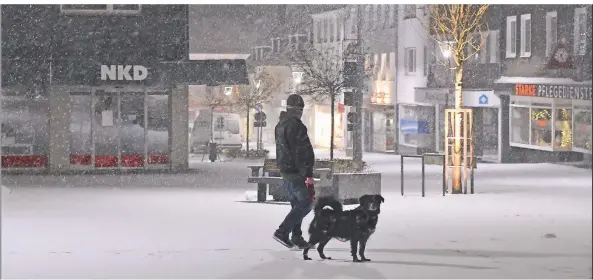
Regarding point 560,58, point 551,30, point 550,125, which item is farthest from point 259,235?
point 550,125

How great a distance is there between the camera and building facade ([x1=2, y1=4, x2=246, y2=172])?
3259 centimetres

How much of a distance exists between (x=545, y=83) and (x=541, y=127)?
2.13m

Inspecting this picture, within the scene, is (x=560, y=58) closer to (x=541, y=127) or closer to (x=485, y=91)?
(x=541, y=127)

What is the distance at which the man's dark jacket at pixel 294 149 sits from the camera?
11617 mm

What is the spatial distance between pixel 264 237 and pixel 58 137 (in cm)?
2019

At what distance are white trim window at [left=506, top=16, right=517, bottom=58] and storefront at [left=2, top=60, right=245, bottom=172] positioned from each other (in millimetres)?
11619

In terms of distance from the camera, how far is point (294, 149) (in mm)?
11656

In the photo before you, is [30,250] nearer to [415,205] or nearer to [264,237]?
[264,237]

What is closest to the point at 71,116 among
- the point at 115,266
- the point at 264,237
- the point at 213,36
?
the point at 264,237

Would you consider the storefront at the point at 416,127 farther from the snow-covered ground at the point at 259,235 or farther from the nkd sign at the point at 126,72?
the snow-covered ground at the point at 259,235

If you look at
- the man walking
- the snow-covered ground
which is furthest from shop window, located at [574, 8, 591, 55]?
the man walking

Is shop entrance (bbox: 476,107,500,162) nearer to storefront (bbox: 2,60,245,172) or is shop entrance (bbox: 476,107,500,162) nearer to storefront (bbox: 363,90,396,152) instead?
storefront (bbox: 363,90,396,152)

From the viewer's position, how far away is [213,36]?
71.4 metres

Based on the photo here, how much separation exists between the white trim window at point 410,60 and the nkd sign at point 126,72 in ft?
78.8
